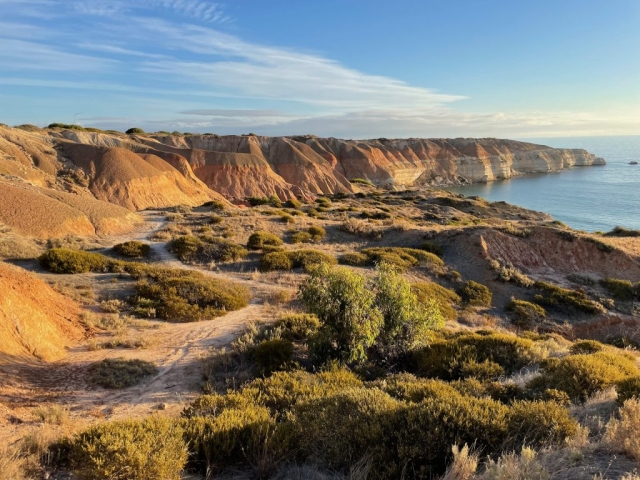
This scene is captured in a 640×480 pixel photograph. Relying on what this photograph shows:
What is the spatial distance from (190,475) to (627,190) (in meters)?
114

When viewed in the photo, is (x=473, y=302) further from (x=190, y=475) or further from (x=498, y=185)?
(x=498, y=185)

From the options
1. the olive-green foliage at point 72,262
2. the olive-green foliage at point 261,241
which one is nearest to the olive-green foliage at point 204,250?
the olive-green foliage at point 261,241

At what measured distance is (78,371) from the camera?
10.1 metres

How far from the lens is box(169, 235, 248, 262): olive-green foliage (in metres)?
22.5

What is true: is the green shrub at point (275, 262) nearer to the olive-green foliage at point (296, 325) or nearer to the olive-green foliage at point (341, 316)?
the olive-green foliage at point (296, 325)

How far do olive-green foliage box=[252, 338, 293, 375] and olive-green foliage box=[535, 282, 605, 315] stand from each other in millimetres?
17395

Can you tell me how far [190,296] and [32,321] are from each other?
5371 mm

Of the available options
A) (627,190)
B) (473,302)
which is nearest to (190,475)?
(473,302)

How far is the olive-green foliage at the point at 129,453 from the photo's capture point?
4434 mm

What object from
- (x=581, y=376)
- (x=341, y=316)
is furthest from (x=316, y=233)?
(x=581, y=376)

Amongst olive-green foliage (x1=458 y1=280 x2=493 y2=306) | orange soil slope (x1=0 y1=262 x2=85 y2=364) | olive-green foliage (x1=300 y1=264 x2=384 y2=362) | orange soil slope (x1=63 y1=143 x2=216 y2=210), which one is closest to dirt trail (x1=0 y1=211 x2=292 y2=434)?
orange soil slope (x1=0 y1=262 x2=85 y2=364)

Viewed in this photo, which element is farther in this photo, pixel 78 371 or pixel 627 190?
pixel 627 190

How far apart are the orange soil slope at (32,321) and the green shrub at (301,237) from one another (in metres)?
15.8

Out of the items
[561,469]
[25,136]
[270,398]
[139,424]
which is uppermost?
[25,136]
